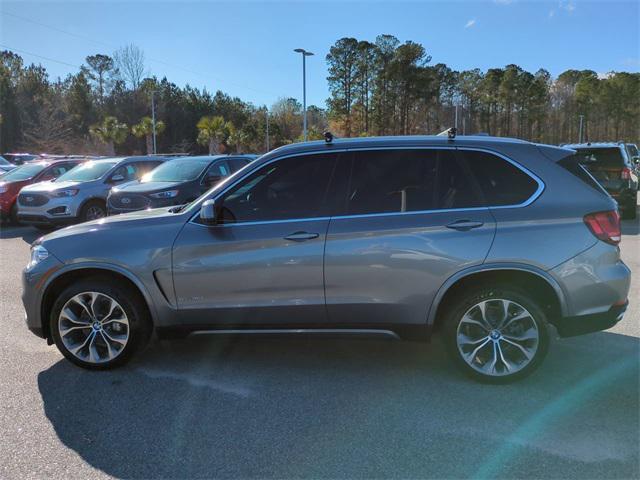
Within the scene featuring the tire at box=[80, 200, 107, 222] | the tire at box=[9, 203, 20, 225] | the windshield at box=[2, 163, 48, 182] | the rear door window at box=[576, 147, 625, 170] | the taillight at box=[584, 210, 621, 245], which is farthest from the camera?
the windshield at box=[2, 163, 48, 182]

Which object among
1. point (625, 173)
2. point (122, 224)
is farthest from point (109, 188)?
point (625, 173)

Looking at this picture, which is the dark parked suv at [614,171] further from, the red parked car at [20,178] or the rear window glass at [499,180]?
the red parked car at [20,178]

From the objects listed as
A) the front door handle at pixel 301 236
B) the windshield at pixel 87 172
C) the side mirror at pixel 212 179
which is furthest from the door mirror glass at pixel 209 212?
the windshield at pixel 87 172

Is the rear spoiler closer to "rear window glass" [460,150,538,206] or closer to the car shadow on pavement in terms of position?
"rear window glass" [460,150,538,206]

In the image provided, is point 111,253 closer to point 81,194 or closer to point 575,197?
point 575,197

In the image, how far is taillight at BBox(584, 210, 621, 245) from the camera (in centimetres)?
367

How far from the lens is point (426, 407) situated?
3.49 metres

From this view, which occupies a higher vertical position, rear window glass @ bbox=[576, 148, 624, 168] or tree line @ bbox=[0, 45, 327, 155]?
tree line @ bbox=[0, 45, 327, 155]

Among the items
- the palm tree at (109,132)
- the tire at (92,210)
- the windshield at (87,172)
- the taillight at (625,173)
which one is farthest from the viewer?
the palm tree at (109,132)

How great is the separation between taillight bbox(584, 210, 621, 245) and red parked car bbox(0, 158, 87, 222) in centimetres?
1349

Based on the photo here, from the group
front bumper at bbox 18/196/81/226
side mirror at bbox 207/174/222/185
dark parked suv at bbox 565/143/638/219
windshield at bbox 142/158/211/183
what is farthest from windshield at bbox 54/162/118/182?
dark parked suv at bbox 565/143/638/219

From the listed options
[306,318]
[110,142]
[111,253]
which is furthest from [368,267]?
[110,142]

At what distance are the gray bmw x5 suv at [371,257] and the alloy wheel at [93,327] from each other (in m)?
0.01

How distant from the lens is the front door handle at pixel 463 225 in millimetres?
3676
